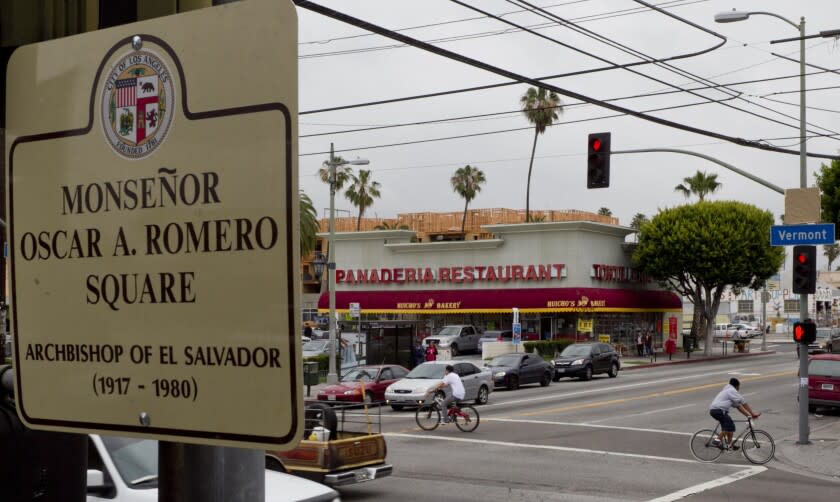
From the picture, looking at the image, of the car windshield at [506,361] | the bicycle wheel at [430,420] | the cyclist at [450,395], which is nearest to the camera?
the cyclist at [450,395]

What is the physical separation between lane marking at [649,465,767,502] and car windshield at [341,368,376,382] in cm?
1447

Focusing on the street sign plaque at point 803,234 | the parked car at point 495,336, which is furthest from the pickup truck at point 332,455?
the parked car at point 495,336

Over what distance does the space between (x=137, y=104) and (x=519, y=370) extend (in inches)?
1437

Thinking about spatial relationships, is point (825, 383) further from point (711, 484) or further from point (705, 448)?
point (711, 484)

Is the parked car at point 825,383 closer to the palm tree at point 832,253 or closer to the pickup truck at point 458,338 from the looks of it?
the pickup truck at point 458,338

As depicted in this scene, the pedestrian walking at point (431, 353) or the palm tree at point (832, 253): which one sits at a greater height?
the palm tree at point (832, 253)

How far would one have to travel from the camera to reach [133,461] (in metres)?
8.16

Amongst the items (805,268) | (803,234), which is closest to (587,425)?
(805,268)

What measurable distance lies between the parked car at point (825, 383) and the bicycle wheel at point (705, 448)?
10985mm

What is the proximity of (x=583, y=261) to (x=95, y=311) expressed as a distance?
Result: 56407mm

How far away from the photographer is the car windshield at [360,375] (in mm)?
31250

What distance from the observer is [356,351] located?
1620 inches

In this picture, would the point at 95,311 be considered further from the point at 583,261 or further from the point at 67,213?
the point at 583,261

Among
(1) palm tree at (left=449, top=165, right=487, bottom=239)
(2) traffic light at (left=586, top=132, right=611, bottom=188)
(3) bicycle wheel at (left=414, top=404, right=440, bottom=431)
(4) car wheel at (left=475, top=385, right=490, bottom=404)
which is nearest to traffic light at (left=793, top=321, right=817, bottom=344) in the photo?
(2) traffic light at (left=586, top=132, right=611, bottom=188)
